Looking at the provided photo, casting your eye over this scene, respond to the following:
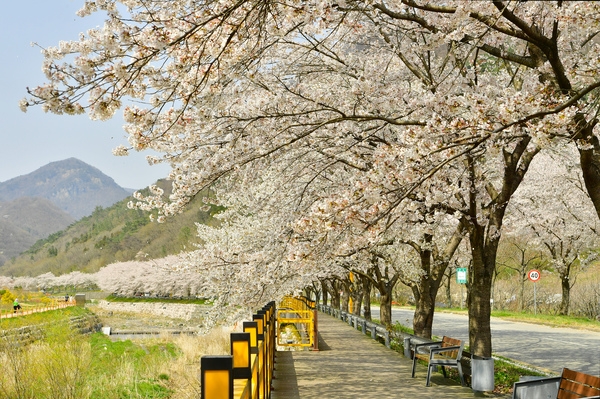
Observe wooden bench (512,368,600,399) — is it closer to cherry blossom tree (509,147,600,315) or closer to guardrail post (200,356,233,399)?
guardrail post (200,356,233,399)

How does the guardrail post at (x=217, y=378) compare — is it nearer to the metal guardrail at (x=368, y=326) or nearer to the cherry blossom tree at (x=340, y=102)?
the cherry blossom tree at (x=340, y=102)

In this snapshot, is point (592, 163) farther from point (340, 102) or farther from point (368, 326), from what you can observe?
point (368, 326)

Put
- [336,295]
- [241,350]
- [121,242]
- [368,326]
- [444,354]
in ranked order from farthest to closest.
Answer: [121,242] < [336,295] < [368,326] < [444,354] < [241,350]

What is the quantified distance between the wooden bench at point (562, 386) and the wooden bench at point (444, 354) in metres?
2.88

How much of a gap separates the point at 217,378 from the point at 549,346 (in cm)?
1840

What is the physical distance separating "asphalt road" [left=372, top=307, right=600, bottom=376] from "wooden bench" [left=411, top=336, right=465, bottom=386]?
367 centimetres

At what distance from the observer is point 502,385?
33.4 feet

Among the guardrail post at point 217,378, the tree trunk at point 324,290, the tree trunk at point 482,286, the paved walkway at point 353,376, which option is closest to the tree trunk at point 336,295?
the tree trunk at point 324,290

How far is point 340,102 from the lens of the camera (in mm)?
9133

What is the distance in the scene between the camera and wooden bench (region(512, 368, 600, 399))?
246 inches

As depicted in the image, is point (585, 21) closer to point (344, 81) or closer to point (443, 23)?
point (443, 23)

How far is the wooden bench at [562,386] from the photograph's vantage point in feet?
20.5

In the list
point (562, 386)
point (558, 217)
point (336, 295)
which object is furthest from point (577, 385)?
point (336, 295)

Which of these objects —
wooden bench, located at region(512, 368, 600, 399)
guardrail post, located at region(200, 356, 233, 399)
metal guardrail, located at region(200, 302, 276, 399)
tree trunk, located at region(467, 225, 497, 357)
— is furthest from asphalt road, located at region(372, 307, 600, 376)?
guardrail post, located at region(200, 356, 233, 399)
